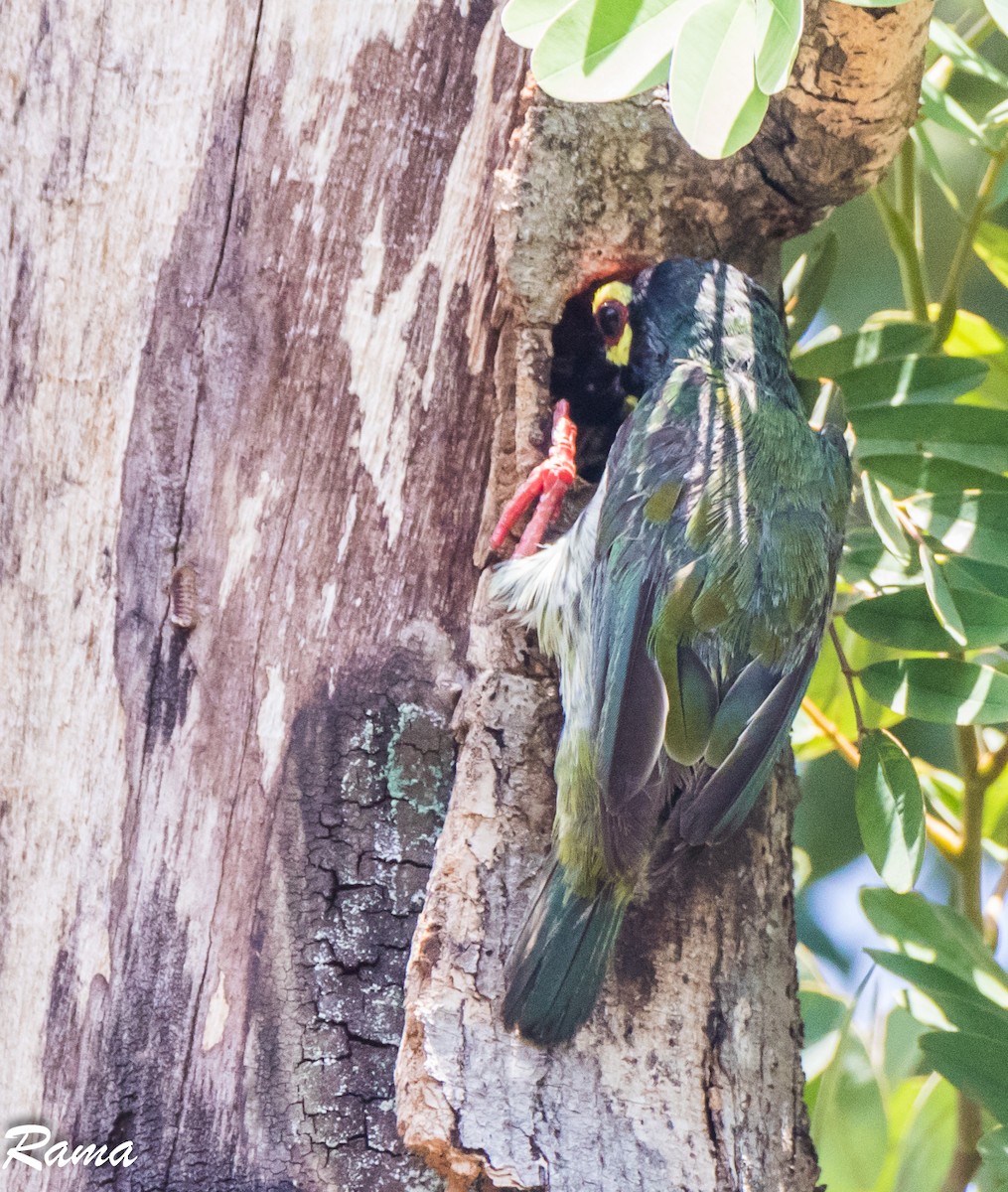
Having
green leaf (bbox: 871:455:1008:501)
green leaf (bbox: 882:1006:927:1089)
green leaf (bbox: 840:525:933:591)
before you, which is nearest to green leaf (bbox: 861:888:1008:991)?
green leaf (bbox: 840:525:933:591)

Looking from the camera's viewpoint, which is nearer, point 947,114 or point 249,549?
point 249,549

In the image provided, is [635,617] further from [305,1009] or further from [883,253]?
[883,253]

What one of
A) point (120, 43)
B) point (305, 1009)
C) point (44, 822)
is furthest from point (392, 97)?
point (305, 1009)

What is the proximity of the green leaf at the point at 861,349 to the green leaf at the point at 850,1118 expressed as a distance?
1.41 metres

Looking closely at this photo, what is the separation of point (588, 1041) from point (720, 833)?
0.42 metres

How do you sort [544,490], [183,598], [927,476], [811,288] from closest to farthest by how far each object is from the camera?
1. [183,598]
2. [544,490]
3. [927,476]
4. [811,288]

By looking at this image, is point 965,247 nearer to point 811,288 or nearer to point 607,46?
point 811,288

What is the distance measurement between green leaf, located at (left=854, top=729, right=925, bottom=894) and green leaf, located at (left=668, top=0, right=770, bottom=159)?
119cm

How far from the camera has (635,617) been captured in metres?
2.30

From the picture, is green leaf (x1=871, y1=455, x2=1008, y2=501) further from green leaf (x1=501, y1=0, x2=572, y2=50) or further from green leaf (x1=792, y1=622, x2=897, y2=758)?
green leaf (x1=501, y1=0, x2=572, y2=50)

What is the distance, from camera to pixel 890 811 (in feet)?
7.22

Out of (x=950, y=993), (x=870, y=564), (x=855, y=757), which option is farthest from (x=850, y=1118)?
(x=870, y=564)

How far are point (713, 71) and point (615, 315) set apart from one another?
1171mm

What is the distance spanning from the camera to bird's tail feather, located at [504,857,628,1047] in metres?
1.93
